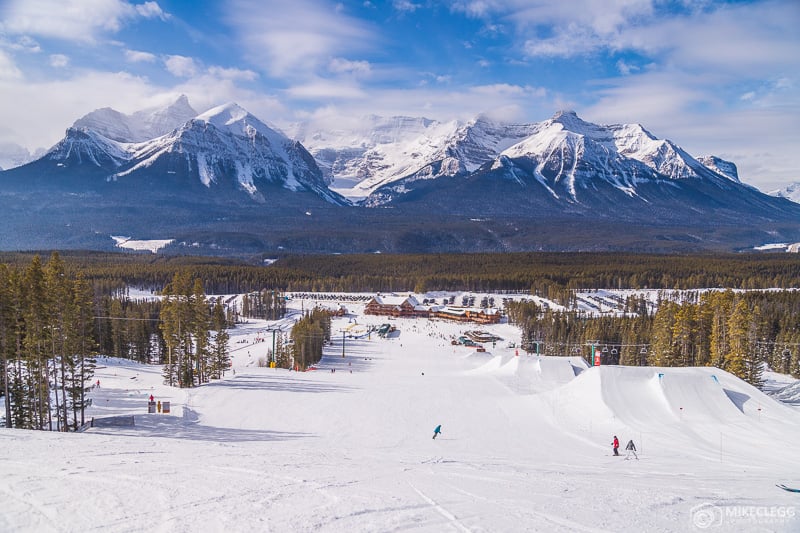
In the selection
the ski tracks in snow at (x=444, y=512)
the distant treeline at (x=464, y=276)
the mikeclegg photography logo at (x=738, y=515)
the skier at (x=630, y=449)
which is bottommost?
the skier at (x=630, y=449)

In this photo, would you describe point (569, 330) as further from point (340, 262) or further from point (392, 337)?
point (340, 262)

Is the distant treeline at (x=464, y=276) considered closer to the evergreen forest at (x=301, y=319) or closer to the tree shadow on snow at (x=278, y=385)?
the evergreen forest at (x=301, y=319)

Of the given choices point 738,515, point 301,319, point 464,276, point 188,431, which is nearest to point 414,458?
point 738,515

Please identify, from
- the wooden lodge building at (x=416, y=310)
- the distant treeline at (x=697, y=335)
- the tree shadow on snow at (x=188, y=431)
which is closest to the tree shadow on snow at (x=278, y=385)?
the tree shadow on snow at (x=188, y=431)

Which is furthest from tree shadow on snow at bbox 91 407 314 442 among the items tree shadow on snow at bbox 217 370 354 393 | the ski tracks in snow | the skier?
the skier

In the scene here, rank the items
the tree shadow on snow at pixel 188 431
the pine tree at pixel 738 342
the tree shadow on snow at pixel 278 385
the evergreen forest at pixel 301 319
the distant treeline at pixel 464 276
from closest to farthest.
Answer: the tree shadow on snow at pixel 188 431 → the evergreen forest at pixel 301 319 → the tree shadow on snow at pixel 278 385 → the pine tree at pixel 738 342 → the distant treeline at pixel 464 276

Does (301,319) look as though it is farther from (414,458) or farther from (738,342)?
(414,458)

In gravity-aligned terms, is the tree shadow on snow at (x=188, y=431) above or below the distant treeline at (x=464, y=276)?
below
